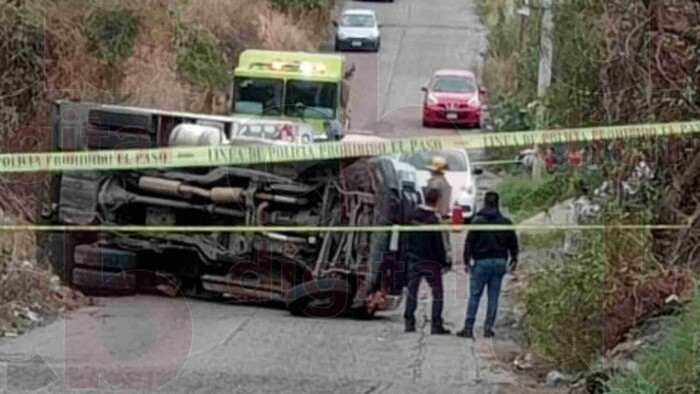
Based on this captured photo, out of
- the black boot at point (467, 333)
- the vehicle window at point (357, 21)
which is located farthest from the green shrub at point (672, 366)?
the vehicle window at point (357, 21)

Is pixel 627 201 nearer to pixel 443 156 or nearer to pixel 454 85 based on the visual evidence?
pixel 443 156

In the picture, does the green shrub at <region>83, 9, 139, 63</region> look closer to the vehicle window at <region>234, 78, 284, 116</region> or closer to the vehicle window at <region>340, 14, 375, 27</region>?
the vehicle window at <region>234, 78, 284, 116</region>

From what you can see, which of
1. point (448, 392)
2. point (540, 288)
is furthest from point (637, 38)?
point (448, 392)

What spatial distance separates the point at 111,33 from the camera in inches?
891

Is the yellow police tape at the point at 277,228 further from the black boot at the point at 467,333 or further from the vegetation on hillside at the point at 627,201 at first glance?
the black boot at the point at 467,333

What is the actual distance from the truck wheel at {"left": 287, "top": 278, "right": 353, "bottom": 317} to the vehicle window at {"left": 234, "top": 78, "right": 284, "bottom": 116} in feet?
22.9

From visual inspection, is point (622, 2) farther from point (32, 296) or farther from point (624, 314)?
point (32, 296)

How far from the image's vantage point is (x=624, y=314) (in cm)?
972

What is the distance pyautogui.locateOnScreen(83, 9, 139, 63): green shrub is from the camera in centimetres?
2198

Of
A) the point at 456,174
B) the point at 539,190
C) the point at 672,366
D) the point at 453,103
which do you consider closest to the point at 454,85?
the point at 453,103

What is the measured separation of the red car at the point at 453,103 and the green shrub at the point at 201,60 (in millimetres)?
4212

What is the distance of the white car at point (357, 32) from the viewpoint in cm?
3609

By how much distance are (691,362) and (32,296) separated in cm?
764

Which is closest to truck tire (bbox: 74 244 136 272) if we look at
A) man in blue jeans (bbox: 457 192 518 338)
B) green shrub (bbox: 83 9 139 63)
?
man in blue jeans (bbox: 457 192 518 338)
